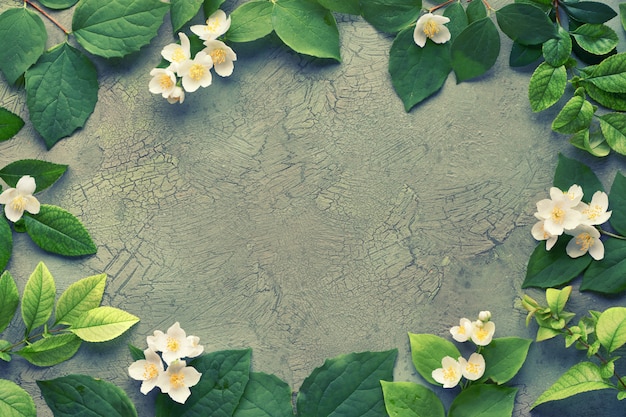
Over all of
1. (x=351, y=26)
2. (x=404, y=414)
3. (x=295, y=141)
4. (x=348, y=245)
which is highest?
(x=351, y=26)

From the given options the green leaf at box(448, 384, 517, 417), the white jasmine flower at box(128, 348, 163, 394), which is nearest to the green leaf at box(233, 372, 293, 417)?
the white jasmine flower at box(128, 348, 163, 394)

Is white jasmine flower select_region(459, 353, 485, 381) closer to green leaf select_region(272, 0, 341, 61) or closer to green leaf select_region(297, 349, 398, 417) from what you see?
green leaf select_region(297, 349, 398, 417)

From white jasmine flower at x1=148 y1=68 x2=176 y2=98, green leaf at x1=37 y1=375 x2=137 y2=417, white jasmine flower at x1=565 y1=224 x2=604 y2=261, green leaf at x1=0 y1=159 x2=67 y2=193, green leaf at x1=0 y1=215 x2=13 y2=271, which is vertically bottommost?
green leaf at x1=37 y1=375 x2=137 y2=417

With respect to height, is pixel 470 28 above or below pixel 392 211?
above

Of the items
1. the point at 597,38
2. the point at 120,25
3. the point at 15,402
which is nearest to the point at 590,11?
the point at 597,38

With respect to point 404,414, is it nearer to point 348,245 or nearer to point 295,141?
point 348,245

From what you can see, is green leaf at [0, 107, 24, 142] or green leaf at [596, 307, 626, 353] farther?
green leaf at [0, 107, 24, 142]

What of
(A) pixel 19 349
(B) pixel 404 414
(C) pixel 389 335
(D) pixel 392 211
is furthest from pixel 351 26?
(A) pixel 19 349
